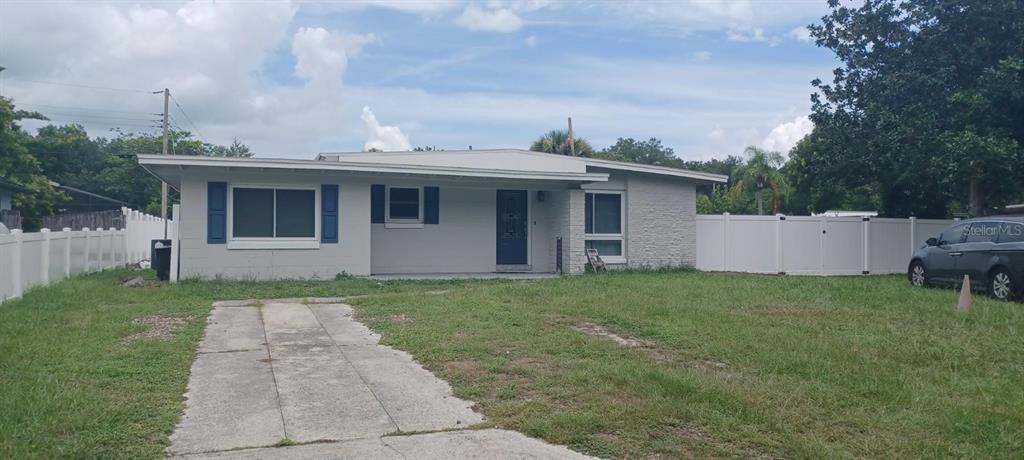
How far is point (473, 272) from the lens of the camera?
18344 millimetres

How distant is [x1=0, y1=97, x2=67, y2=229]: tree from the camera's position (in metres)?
32.2

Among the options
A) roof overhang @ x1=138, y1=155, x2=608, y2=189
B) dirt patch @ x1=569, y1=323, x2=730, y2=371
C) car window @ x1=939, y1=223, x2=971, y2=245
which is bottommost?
dirt patch @ x1=569, y1=323, x2=730, y2=371

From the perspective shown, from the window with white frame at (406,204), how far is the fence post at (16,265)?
742 centimetres

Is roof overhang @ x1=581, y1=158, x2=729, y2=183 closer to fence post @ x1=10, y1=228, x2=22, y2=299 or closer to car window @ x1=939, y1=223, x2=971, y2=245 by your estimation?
car window @ x1=939, y1=223, x2=971, y2=245

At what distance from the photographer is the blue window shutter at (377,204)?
17.4 meters

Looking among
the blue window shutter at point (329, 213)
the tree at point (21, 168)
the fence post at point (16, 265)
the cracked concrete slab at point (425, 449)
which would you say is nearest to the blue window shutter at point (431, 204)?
the blue window shutter at point (329, 213)

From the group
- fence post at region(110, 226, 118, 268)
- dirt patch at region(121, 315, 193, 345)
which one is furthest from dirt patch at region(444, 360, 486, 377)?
fence post at region(110, 226, 118, 268)

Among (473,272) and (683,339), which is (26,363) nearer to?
(683,339)

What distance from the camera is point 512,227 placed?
1905cm

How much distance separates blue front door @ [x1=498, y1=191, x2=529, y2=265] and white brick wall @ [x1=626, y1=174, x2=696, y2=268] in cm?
260

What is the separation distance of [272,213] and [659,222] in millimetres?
9226

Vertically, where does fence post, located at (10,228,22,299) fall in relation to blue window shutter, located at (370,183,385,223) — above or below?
below

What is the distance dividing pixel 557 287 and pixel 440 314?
12.2ft

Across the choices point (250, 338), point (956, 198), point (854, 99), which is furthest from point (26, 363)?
point (956, 198)
